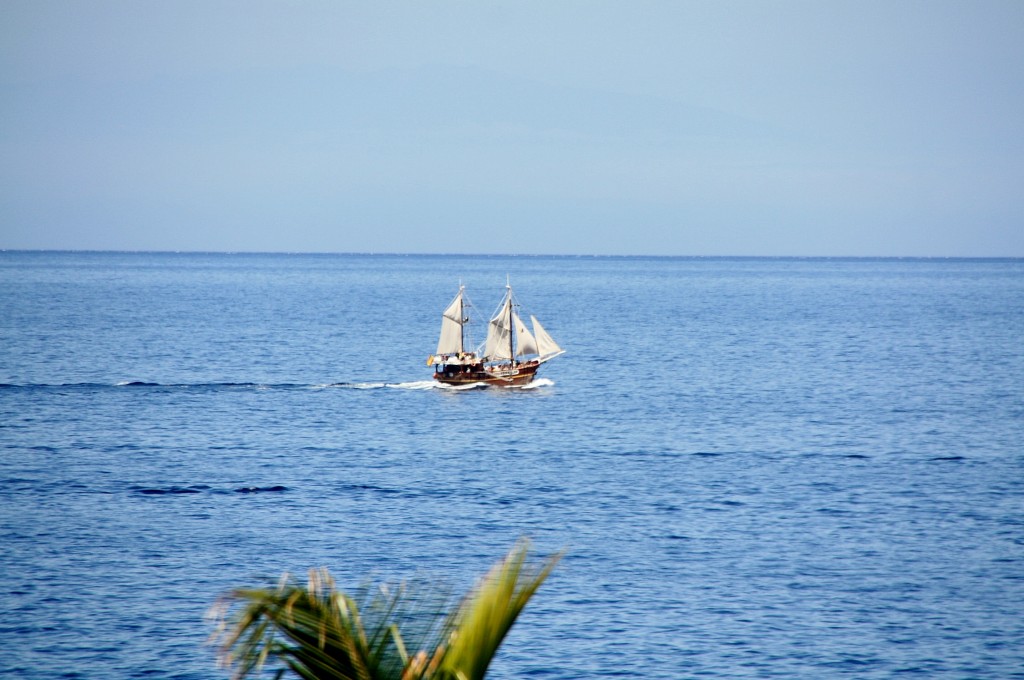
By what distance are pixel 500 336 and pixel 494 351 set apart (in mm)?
2061

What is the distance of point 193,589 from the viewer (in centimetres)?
3219

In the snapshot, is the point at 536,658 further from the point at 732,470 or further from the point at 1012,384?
the point at 1012,384

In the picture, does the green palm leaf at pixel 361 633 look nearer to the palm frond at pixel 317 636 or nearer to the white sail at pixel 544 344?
the palm frond at pixel 317 636

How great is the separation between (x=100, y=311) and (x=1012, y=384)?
414ft

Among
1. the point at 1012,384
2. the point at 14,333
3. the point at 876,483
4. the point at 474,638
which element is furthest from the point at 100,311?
the point at 474,638

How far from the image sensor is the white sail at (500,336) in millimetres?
82375

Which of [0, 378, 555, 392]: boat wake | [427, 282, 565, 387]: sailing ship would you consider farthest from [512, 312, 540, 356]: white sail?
[0, 378, 555, 392]: boat wake

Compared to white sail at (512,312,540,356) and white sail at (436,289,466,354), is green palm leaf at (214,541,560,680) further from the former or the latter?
white sail at (512,312,540,356)

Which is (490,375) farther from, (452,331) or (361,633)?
(361,633)

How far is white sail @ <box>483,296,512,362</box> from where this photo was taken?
82.4 metres

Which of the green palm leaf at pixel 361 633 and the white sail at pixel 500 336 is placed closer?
the green palm leaf at pixel 361 633

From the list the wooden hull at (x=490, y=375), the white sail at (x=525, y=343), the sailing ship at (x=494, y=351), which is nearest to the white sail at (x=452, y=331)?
the sailing ship at (x=494, y=351)

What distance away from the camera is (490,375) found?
83062mm

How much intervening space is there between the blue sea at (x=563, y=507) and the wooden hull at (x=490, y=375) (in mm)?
1796
